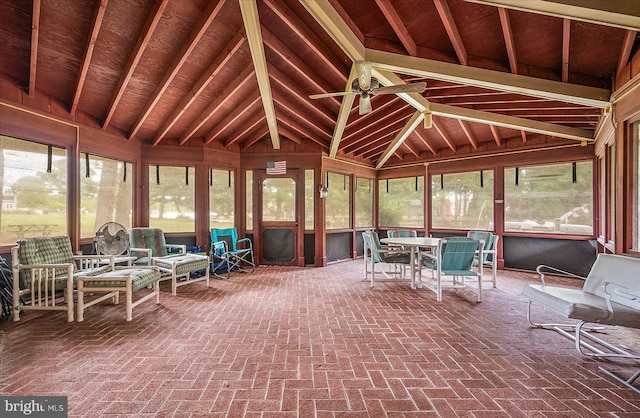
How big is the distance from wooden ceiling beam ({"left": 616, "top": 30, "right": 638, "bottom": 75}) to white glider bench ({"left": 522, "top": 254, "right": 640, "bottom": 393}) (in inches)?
84.2

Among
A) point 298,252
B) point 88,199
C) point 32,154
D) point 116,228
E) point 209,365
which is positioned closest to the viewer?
point 209,365

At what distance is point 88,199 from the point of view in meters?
4.64

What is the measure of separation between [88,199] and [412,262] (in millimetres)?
5484

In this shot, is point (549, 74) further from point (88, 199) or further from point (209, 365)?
point (88, 199)

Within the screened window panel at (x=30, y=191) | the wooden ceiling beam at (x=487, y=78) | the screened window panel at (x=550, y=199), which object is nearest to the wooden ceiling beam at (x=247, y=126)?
the wooden ceiling beam at (x=487, y=78)

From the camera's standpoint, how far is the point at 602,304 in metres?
2.47

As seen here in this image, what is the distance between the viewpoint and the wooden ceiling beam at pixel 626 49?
2.68 m

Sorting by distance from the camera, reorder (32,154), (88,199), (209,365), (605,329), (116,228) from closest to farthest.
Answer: (209,365) → (605,329) → (32,154) → (116,228) → (88,199)

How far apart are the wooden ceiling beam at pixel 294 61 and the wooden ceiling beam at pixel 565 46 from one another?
275 centimetres

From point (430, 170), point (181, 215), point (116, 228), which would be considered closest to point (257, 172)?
point (181, 215)

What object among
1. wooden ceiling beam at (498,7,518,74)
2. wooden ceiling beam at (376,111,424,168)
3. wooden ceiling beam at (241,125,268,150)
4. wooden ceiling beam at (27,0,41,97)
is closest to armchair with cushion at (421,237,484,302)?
wooden ceiling beam at (498,7,518,74)

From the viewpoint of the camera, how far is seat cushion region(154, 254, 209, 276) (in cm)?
414

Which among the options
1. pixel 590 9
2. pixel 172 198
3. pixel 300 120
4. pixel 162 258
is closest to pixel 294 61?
pixel 300 120

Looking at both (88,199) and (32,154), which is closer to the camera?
(32,154)
